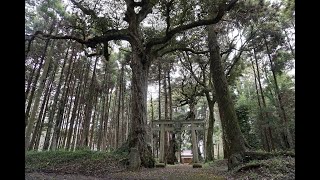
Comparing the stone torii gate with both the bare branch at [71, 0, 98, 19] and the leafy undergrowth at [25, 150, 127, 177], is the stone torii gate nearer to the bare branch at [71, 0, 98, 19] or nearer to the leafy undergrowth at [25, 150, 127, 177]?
the leafy undergrowth at [25, 150, 127, 177]

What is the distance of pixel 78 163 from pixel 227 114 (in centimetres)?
530

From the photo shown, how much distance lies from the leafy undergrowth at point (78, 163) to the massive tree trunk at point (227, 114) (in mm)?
3478

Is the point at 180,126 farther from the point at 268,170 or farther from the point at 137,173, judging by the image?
the point at 268,170

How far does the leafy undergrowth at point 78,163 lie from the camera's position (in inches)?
288

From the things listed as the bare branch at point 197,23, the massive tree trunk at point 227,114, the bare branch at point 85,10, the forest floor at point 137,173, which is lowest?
the forest floor at point 137,173

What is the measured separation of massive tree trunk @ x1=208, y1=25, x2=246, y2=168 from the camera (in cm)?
743

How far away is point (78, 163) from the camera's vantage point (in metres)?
8.34

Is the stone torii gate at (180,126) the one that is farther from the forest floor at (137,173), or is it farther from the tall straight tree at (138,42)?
the forest floor at (137,173)

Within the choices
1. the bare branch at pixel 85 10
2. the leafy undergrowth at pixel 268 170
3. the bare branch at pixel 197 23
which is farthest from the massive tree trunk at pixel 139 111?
the leafy undergrowth at pixel 268 170

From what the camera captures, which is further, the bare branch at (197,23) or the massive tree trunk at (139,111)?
the massive tree trunk at (139,111)
